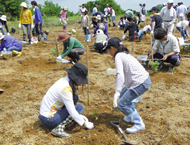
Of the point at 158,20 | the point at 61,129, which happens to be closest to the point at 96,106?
the point at 61,129

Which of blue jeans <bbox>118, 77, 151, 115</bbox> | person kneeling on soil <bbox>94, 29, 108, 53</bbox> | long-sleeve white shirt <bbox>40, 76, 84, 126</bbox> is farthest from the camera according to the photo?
person kneeling on soil <bbox>94, 29, 108, 53</bbox>

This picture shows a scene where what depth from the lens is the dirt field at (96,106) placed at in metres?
2.59

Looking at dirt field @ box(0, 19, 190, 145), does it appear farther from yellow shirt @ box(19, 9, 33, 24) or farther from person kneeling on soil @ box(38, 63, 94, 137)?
yellow shirt @ box(19, 9, 33, 24)

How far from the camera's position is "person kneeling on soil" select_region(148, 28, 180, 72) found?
14.3 ft

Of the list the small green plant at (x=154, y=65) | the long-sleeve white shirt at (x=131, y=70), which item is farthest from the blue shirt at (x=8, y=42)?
the long-sleeve white shirt at (x=131, y=70)

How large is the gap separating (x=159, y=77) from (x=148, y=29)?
5.14 m

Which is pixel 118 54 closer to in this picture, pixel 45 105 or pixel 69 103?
pixel 69 103

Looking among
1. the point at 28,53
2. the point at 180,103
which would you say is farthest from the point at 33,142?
the point at 28,53

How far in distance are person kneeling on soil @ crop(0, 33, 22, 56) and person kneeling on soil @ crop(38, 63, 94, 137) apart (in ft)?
14.3

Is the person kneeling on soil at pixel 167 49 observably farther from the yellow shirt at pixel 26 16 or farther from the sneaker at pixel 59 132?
the yellow shirt at pixel 26 16

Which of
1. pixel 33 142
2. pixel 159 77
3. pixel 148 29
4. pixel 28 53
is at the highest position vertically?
pixel 148 29

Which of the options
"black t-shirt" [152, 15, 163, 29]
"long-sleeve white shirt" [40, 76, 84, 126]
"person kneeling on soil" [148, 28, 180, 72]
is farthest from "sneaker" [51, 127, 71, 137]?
"black t-shirt" [152, 15, 163, 29]

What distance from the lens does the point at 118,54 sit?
2.42 m

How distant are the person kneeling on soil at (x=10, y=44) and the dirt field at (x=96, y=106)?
75 centimetres
